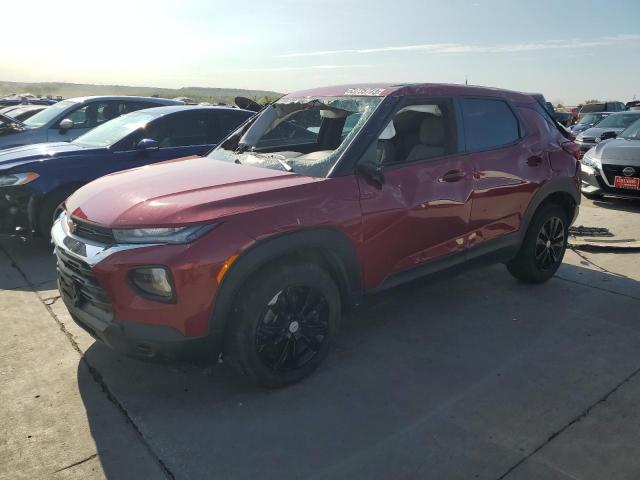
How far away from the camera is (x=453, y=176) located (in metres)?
3.81

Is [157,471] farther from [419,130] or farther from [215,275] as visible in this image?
[419,130]

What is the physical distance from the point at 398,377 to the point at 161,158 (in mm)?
4150

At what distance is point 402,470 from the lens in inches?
99.1

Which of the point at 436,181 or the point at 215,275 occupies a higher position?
the point at 436,181

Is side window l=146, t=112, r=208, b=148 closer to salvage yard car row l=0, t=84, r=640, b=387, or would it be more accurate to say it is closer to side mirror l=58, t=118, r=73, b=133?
salvage yard car row l=0, t=84, r=640, b=387

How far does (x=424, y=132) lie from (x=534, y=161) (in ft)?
3.70

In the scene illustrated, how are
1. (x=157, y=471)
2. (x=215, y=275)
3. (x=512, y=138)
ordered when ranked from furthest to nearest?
1. (x=512, y=138)
2. (x=215, y=275)
3. (x=157, y=471)

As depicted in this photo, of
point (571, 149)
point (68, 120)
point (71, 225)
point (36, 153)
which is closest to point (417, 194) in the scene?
point (571, 149)

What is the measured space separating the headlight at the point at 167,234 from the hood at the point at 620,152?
7132 mm

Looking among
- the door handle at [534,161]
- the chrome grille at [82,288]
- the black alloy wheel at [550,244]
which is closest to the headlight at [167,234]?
the chrome grille at [82,288]

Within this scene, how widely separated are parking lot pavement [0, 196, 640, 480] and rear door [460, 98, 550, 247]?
27.7 inches

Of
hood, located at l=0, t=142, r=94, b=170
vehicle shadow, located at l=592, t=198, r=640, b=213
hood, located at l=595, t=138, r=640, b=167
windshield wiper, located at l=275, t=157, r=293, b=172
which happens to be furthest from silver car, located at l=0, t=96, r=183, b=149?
vehicle shadow, located at l=592, t=198, r=640, b=213

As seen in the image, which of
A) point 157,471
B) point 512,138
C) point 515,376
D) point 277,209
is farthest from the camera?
point 512,138

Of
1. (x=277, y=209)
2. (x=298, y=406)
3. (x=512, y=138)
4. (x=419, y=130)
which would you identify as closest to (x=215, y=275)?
(x=277, y=209)
